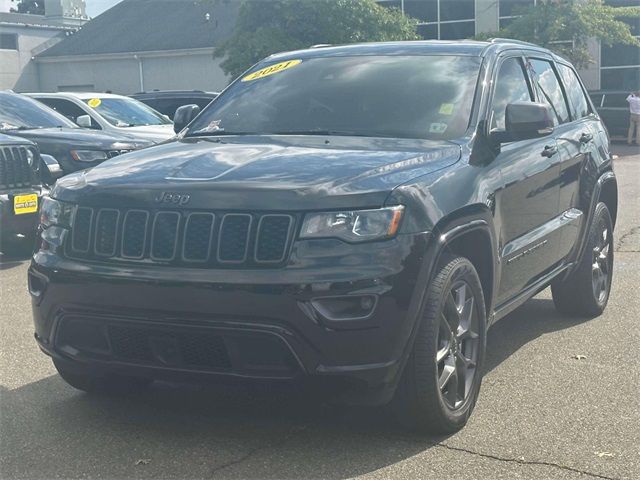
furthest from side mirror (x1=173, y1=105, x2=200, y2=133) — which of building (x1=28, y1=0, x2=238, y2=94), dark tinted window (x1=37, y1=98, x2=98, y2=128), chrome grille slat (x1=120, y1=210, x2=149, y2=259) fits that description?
building (x1=28, y1=0, x2=238, y2=94)

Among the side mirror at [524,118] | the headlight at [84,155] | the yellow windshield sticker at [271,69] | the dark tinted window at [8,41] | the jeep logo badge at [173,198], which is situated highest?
the yellow windshield sticker at [271,69]

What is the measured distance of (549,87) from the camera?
21.7 ft

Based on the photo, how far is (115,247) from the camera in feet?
14.1

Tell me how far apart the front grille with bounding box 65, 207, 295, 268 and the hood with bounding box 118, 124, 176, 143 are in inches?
323

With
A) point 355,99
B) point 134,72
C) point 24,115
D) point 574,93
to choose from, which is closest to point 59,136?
point 24,115

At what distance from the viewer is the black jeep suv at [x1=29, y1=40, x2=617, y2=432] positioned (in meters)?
4.02

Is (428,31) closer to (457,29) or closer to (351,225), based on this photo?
(457,29)

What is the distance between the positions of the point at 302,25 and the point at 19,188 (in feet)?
65.1

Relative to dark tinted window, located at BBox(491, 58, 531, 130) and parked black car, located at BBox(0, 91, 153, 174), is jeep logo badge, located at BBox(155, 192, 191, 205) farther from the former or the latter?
parked black car, located at BBox(0, 91, 153, 174)

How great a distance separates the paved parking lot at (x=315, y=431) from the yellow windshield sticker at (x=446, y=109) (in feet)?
4.64

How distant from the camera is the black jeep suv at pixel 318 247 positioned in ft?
13.2

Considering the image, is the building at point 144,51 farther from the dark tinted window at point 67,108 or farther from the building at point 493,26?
the dark tinted window at point 67,108

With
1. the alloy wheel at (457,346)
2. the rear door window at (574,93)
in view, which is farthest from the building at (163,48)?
the alloy wheel at (457,346)

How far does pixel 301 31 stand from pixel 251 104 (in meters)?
23.6
